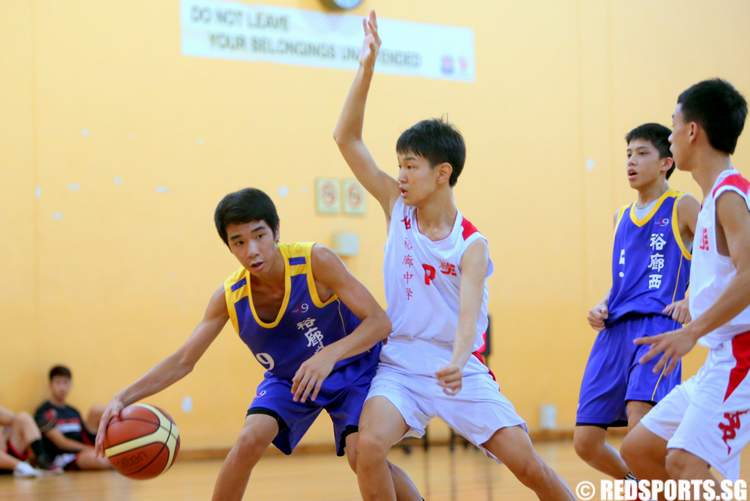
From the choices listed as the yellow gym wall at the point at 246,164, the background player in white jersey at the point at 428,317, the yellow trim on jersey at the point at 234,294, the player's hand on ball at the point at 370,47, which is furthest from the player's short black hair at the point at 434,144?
the yellow gym wall at the point at 246,164

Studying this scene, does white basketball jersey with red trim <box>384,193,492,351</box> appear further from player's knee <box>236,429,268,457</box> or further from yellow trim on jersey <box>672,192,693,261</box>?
yellow trim on jersey <box>672,192,693,261</box>

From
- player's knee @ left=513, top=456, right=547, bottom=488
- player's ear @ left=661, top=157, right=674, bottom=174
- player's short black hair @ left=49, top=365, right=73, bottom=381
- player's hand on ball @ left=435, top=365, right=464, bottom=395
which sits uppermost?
player's ear @ left=661, top=157, right=674, bottom=174

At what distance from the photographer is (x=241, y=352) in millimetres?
8992

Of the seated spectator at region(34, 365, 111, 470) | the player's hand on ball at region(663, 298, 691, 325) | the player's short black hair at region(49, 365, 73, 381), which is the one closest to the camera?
the player's hand on ball at region(663, 298, 691, 325)

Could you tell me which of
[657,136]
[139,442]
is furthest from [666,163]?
[139,442]

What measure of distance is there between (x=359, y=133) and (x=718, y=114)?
1447 millimetres

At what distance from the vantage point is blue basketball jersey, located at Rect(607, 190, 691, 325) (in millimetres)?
4480

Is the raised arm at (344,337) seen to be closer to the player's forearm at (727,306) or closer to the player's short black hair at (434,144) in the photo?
the player's short black hair at (434,144)

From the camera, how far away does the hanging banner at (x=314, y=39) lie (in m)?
9.03

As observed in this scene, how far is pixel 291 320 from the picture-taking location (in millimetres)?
4008

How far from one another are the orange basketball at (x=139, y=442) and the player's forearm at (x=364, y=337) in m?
0.77

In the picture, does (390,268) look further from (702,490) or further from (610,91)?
(610,91)

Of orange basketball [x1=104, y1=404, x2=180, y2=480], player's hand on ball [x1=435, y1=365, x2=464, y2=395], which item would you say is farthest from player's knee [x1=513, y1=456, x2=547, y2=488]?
orange basketball [x1=104, y1=404, x2=180, y2=480]

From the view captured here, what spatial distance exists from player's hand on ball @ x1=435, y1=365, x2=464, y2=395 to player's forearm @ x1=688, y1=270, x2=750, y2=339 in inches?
30.9
